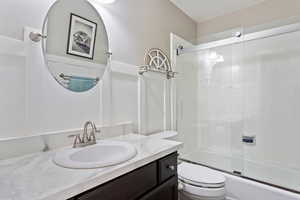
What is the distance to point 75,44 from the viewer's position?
1.26 m

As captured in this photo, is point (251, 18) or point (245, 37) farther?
point (251, 18)

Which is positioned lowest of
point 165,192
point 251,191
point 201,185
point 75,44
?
point 251,191

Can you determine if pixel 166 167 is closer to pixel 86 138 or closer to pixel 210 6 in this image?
pixel 86 138

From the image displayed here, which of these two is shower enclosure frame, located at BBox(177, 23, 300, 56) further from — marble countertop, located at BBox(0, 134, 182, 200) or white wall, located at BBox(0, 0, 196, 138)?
marble countertop, located at BBox(0, 134, 182, 200)

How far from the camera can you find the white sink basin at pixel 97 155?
80cm

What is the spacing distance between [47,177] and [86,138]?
556mm

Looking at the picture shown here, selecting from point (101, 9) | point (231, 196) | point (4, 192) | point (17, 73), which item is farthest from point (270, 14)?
point (4, 192)

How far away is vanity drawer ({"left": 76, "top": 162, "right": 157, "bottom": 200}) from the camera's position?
2.35 feet

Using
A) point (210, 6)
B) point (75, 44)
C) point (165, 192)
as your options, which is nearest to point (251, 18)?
point (210, 6)

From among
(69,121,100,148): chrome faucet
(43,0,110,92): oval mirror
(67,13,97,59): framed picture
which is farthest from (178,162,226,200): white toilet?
(67,13,97,59): framed picture

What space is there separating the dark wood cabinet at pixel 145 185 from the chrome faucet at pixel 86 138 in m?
0.46

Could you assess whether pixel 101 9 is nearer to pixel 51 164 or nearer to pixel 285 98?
pixel 51 164

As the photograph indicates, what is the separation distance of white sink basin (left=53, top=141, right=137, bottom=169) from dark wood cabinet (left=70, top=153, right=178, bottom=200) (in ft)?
0.28

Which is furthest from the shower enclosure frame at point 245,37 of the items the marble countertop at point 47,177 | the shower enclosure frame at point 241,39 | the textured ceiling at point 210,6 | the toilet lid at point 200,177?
the marble countertop at point 47,177
